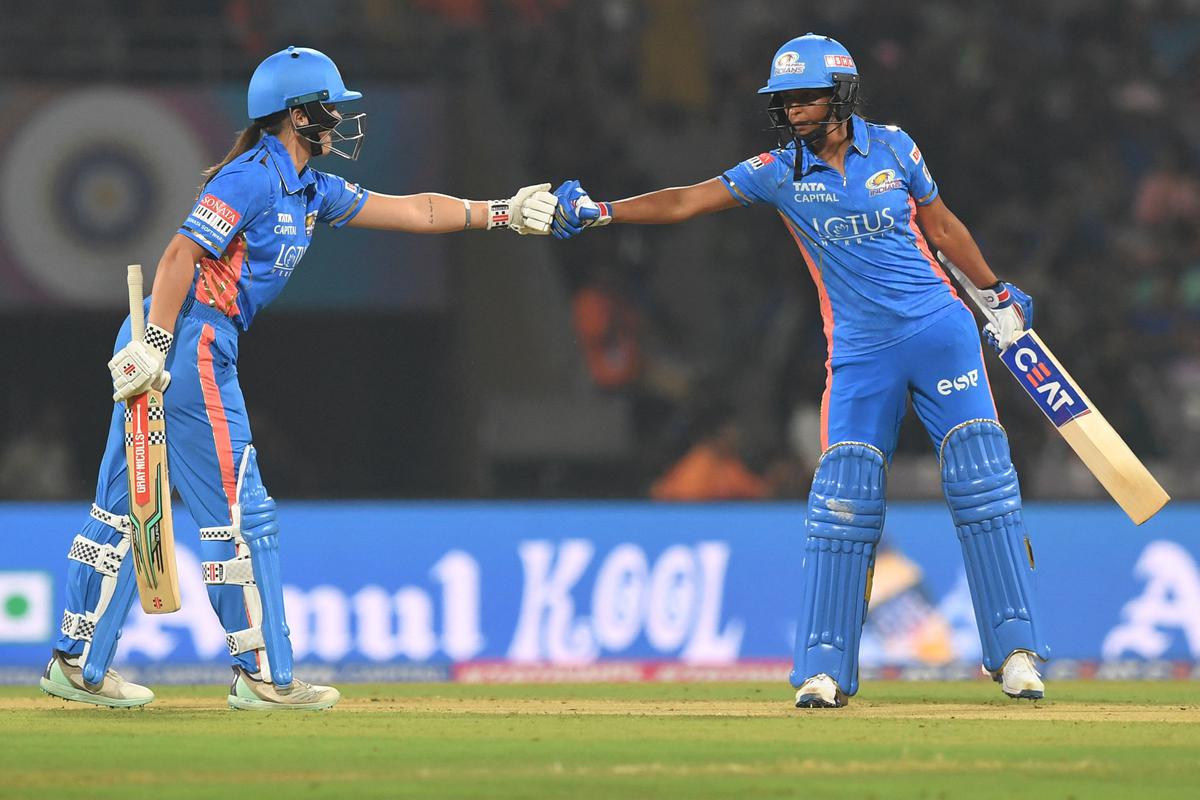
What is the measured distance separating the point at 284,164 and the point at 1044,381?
247cm

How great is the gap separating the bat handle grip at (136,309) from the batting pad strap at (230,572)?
666mm

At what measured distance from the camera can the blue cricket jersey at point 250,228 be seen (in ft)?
18.6

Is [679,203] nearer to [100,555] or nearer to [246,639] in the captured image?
→ [246,639]

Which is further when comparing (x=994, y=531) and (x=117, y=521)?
(x=994, y=531)

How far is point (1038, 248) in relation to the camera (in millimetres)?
13023

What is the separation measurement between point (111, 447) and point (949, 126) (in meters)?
8.25

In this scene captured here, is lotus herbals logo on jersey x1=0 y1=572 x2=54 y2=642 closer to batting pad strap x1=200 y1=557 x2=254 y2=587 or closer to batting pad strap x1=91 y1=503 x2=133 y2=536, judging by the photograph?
batting pad strap x1=91 y1=503 x2=133 y2=536

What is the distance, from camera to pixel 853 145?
6.12 meters

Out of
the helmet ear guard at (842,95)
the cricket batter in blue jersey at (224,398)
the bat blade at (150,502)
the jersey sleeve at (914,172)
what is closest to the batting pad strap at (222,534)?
the cricket batter in blue jersey at (224,398)

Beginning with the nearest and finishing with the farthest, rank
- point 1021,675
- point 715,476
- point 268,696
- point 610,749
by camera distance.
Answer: point 610,749
point 268,696
point 1021,675
point 715,476

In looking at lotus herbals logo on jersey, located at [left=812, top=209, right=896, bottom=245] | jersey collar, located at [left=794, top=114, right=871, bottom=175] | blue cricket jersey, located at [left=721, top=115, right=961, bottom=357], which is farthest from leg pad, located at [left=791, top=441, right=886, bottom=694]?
jersey collar, located at [left=794, top=114, right=871, bottom=175]

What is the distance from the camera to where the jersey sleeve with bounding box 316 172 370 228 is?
617 cm

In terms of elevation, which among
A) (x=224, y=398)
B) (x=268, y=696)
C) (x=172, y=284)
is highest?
(x=172, y=284)

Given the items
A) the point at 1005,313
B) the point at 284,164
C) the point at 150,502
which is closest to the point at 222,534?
the point at 150,502
